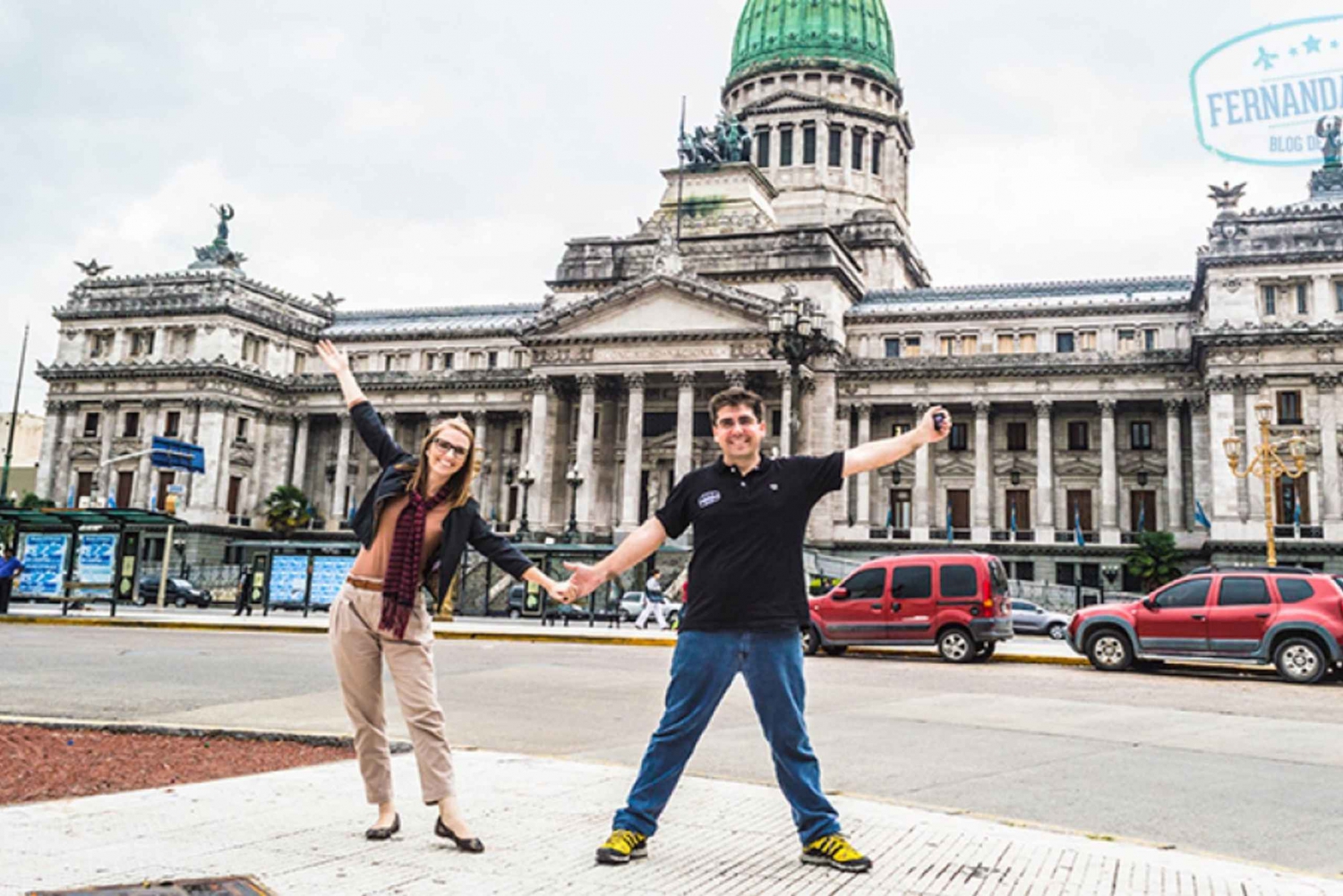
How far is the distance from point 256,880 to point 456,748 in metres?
4.47

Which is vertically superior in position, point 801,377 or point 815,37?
point 815,37

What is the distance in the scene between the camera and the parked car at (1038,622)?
34531 millimetres

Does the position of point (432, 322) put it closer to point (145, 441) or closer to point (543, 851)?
point (145, 441)

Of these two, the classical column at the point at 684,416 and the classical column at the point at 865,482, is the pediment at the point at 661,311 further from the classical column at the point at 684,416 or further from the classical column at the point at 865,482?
the classical column at the point at 865,482

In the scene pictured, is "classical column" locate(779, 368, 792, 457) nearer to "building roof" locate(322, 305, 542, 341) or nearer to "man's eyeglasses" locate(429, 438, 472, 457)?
"building roof" locate(322, 305, 542, 341)

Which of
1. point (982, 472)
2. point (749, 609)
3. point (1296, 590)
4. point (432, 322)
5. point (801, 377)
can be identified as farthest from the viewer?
point (432, 322)

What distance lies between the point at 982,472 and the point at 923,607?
118ft

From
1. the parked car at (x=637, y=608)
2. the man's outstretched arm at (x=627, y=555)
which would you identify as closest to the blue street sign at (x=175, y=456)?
the parked car at (x=637, y=608)

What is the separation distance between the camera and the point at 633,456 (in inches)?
2115

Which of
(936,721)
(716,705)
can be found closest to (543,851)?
(716,705)

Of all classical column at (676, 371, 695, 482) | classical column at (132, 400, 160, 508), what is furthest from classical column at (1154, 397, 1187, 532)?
classical column at (132, 400, 160, 508)

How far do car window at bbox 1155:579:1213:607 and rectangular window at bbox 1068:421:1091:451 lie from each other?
38686 mm

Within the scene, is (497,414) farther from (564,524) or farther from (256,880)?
(256,880)

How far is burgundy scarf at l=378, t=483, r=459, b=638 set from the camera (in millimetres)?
5691
